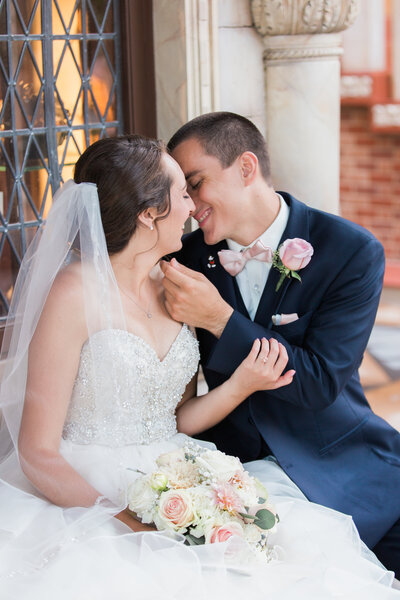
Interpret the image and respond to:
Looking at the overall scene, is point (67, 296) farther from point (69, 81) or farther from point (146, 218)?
point (69, 81)

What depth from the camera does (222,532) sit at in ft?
6.50

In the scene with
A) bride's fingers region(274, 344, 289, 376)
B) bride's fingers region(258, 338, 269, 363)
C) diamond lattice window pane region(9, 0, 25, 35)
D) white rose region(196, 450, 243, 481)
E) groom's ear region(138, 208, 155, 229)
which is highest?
diamond lattice window pane region(9, 0, 25, 35)

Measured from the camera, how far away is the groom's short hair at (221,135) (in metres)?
2.75

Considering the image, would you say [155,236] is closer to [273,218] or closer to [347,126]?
[273,218]

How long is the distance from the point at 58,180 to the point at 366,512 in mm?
1751

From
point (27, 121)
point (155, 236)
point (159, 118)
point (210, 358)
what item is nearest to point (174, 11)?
point (159, 118)

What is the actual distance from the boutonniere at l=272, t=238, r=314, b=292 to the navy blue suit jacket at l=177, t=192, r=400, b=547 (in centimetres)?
4

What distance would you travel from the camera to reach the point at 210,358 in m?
2.69

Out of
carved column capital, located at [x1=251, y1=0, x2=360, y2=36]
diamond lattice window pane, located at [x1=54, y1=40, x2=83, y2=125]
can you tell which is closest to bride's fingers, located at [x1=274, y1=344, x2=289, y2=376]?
diamond lattice window pane, located at [x1=54, y1=40, x2=83, y2=125]

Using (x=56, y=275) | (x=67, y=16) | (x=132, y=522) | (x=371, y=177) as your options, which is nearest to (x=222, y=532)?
(x=132, y=522)

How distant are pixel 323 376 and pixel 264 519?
2.35 feet

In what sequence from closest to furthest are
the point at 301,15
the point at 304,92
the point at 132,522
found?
the point at 132,522, the point at 301,15, the point at 304,92

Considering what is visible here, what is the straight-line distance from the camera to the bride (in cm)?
201

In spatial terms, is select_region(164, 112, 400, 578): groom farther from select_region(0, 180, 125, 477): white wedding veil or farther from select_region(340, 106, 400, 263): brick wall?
select_region(340, 106, 400, 263): brick wall
